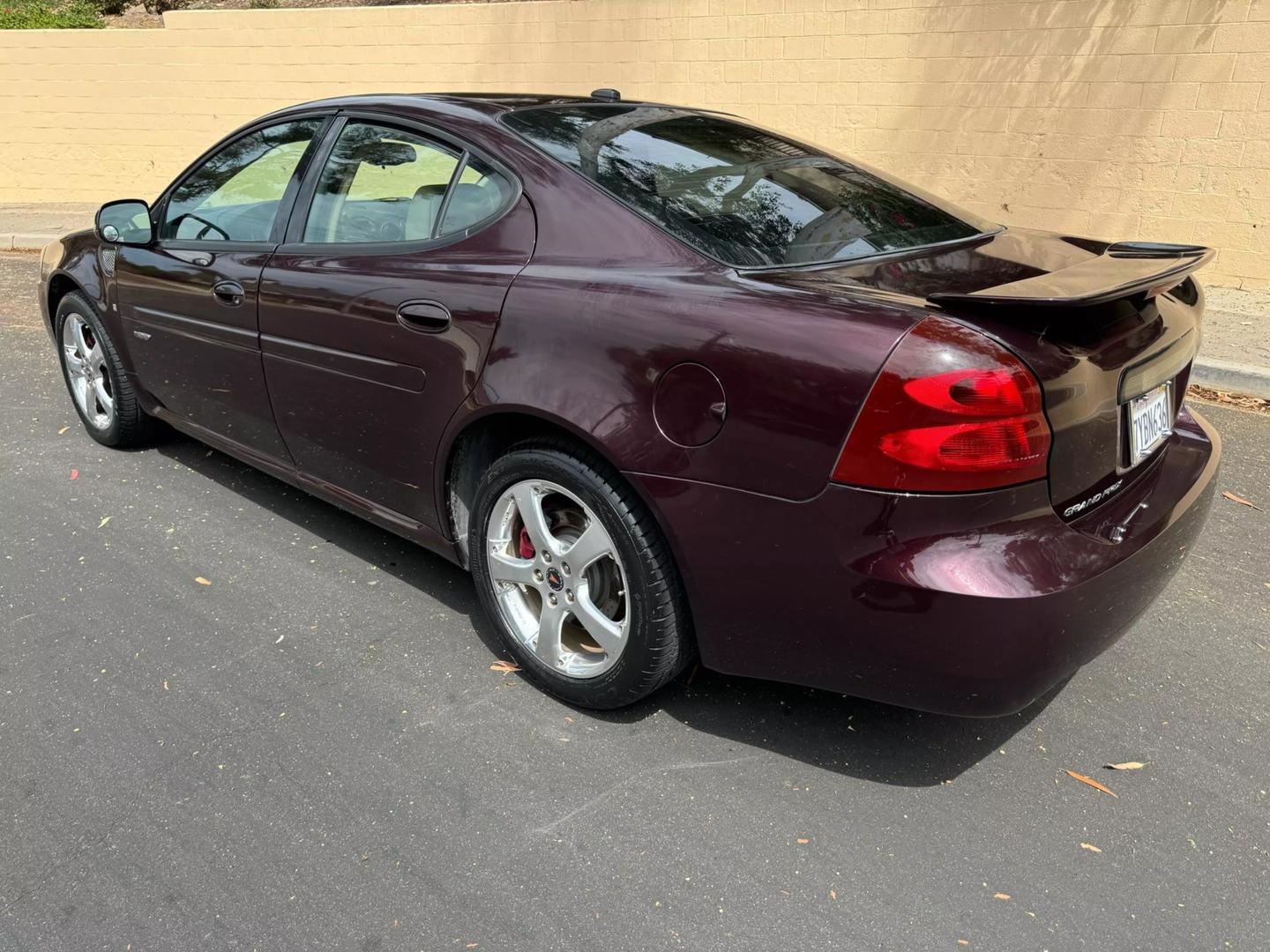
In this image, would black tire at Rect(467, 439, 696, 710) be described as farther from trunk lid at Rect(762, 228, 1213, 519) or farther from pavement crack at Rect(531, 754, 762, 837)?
trunk lid at Rect(762, 228, 1213, 519)

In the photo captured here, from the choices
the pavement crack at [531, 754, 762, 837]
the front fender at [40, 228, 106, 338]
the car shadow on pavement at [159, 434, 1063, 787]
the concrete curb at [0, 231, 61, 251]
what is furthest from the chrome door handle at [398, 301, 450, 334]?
the concrete curb at [0, 231, 61, 251]

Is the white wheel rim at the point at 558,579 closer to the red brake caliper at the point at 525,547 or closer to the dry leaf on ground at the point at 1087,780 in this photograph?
the red brake caliper at the point at 525,547

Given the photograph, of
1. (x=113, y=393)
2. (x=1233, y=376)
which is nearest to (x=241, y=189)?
(x=113, y=393)

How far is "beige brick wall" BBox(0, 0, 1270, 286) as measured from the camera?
7223 mm

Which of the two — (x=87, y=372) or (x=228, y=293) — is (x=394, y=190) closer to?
(x=228, y=293)

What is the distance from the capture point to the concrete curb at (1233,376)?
18.0ft

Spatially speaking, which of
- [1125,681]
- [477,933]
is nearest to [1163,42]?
[1125,681]

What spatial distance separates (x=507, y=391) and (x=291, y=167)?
5.01 feet

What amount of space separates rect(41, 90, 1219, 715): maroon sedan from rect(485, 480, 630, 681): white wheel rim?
0.01 m

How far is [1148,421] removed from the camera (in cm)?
242

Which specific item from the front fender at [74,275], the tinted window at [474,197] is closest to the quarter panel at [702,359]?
the tinted window at [474,197]

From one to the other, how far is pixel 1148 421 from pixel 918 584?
842 millimetres

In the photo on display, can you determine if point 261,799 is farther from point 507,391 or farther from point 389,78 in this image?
point 389,78

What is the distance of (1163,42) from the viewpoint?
283 inches
